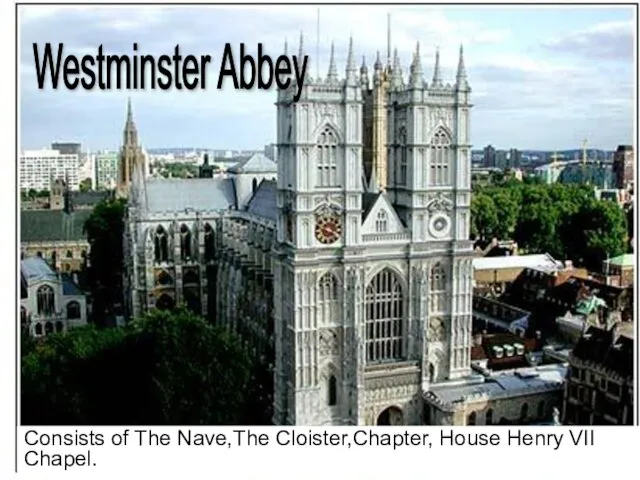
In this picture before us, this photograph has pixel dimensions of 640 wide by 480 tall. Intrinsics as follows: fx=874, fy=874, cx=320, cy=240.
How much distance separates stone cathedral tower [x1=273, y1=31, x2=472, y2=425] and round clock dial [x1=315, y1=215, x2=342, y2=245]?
0.02 metres

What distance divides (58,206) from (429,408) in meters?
26.2

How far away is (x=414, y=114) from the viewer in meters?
18.0

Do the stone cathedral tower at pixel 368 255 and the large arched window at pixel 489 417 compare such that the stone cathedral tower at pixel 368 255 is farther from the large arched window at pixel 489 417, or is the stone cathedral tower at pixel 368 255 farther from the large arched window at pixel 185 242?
the large arched window at pixel 185 242

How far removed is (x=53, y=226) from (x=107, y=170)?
331cm

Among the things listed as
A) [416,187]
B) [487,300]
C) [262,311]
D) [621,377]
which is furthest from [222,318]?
[621,377]

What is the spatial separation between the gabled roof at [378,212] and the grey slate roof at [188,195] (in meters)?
10.6

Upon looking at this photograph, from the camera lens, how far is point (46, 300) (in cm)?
2672

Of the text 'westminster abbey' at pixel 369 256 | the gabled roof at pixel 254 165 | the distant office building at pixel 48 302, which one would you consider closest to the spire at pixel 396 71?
the text 'westminster abbey' at pixel 369 256

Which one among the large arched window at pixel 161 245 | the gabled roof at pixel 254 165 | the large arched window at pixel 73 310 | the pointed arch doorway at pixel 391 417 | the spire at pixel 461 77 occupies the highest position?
the spire at pixel 461 77

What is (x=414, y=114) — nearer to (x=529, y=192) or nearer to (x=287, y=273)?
(x=287, y=273)

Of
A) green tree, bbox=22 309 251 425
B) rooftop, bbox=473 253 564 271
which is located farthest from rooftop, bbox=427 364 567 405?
rooftop, bbox=473 253 564 271

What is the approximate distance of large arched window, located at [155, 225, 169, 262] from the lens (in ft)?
90.1

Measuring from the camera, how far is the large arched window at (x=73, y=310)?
1070 inches

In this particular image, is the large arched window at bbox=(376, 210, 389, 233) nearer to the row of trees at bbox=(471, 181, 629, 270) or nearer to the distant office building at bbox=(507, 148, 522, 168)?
the distant office building at bbox=(507, 148, 522, 168)
